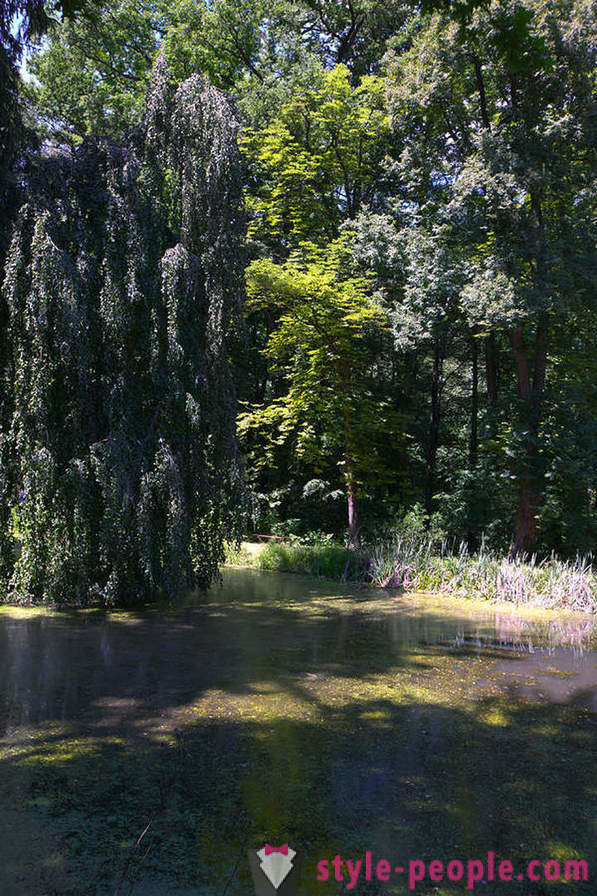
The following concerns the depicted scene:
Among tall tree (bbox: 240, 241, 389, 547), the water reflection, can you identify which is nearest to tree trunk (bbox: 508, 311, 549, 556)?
tall tree (bbox: 240, 241, 389, 547)

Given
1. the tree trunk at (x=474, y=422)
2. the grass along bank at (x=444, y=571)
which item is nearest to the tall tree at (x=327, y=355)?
the grass along bank at (x=444, y=571)

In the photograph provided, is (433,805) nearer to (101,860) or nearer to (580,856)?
(580,856)

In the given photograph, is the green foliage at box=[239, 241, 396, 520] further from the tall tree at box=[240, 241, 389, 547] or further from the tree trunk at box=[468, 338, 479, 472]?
the tree trunk at box=[468, 338, 479, 472]

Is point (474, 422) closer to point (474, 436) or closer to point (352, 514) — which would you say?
point (474, 436)

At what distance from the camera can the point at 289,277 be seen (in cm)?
1274

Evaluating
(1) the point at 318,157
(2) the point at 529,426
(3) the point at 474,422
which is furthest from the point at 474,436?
(1) the point at 318,157

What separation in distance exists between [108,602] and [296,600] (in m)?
2.68

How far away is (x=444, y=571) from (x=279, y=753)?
24.2ft

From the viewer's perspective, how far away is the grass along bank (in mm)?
9609

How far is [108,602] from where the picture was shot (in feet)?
27.1

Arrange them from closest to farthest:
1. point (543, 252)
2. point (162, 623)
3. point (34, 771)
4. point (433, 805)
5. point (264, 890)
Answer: point (264, 890) < point (433, 805) < point (34, 771) < point (162, 623) < point (543, 252)

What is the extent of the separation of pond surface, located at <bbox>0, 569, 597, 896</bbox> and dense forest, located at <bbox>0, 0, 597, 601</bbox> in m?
2.11

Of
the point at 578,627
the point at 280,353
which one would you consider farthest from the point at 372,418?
the point at 578,627

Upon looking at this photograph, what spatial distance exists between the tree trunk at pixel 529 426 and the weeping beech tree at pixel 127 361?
6.08 meters
